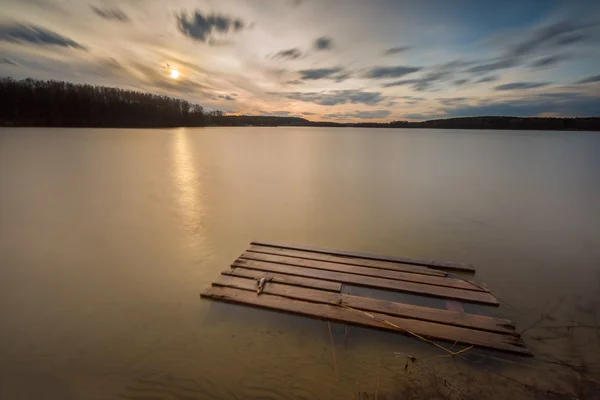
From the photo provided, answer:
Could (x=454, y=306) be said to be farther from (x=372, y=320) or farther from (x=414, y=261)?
(x=372, y=320)

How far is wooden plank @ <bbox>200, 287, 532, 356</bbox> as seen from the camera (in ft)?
12.5

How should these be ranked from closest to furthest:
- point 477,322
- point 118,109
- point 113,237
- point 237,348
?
point 237,348, point 477,322, point 113,237, point 118,109

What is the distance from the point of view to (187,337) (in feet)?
13.2

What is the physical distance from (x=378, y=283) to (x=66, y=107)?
83.4 meters

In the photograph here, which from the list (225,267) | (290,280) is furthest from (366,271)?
(225,267)

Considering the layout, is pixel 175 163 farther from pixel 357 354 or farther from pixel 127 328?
pixel 357 354

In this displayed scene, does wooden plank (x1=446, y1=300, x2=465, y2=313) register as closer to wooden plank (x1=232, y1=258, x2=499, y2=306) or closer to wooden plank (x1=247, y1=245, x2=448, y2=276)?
wooden plank (x1=232, y1=258, x2=499, y2=306)

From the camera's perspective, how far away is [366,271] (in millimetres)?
5492

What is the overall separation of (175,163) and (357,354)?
21.9m

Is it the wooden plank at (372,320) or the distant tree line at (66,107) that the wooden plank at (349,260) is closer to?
the wooden plank at (372,320)

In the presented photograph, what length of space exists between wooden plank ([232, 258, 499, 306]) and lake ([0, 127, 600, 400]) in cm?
47

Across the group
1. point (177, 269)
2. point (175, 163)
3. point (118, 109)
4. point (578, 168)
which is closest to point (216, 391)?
point (177, 269)

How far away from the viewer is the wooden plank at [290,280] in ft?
16.3

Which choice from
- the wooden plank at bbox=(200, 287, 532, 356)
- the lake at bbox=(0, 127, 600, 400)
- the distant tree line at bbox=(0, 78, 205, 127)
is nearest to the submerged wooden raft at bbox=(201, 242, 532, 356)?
the wooden plank at bbox=(200, 287, 532, 356)
